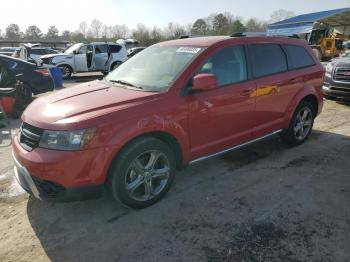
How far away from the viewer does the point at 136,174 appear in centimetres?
370

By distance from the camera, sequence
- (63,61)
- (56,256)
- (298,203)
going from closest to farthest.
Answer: (56,256) → (298,203) → (63,61)

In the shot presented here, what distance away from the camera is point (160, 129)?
12.0 ft

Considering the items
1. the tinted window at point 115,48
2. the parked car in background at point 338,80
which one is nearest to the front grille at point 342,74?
the parked car in background at point 338,80

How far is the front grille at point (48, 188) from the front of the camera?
3.28 m

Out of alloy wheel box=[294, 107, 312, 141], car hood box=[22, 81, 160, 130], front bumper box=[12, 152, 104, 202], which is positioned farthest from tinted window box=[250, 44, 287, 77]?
front bumper box=[12, 152, 104, 202]

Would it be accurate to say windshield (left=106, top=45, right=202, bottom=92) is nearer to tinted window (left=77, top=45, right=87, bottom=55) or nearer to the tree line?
tinted window (left=77, top=45, right=87, bottom=55)

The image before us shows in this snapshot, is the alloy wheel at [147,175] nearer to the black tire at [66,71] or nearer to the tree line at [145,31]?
the black tire at [66,71]

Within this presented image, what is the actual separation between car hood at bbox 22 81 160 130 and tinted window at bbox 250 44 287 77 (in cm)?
169

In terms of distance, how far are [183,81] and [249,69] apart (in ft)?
3.79

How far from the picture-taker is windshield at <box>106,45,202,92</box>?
400 centimetres

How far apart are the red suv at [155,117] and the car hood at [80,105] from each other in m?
0.01

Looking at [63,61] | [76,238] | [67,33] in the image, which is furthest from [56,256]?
[67,33]

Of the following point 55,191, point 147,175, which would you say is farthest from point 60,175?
point 147,175

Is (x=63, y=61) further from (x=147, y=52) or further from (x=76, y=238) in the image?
(x=76, y=238)
